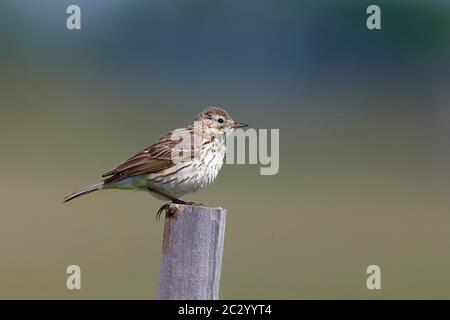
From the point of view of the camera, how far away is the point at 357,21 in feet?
144

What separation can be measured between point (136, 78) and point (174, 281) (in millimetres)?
29360

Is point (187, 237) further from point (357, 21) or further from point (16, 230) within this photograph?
point (357, 21)

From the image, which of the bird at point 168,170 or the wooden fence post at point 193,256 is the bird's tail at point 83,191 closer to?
the bird at point 168,170

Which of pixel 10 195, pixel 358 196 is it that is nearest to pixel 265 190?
pixel 358 196

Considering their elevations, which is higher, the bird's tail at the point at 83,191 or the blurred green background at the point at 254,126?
the blurred green background at the point at 254,126

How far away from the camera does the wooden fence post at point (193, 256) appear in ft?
21.9

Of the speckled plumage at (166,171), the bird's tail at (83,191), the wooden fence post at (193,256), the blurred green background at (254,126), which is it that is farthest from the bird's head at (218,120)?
the blurred green background at (254,126)

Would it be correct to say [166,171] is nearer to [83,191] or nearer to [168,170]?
[168,170]

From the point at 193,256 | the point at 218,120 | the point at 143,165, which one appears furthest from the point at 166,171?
the point at 193,256

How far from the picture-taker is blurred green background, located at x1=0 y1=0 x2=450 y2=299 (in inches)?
706

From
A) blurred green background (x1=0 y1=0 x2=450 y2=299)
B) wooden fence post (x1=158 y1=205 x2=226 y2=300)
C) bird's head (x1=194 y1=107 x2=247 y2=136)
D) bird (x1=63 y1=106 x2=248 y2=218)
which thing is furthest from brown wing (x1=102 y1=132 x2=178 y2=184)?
blurred green background (x1=0 y1=0 x2=450 y2=299)

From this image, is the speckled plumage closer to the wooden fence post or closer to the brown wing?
the brown wing

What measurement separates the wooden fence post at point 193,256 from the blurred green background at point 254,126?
8.47m

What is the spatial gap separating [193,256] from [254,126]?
1830 centimetres
